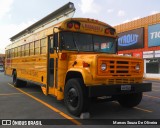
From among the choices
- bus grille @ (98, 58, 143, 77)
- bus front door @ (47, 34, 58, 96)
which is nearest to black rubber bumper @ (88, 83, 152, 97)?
bus grille @ (98, 58, 143, 77)

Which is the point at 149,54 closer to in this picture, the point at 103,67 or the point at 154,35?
the point at 154,35

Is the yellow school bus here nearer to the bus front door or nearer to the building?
the bus front door

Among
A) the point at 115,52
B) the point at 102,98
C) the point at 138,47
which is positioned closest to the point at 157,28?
the point at 138,47

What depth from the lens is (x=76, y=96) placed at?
687cm

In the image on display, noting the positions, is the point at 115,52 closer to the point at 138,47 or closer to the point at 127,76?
the point at 127,76

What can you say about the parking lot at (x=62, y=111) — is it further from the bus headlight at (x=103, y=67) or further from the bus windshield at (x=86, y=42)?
the bus windshield at (x=86, y=42)

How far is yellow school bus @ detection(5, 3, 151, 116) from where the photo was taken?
6.52 meters

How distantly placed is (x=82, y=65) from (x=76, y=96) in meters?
0.88

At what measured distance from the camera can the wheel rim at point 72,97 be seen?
6.93 meters

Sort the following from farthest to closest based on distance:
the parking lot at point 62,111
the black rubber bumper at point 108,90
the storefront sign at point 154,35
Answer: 1. the storefront sign at point 154,35
2. the parking lot at point 62,111
3. the black rubber bumper at point 108,90

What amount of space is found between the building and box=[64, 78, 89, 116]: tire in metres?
24.0

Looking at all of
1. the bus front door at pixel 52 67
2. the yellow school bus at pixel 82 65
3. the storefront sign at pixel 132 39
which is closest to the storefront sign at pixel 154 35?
the storefront sign at pixel 132 39

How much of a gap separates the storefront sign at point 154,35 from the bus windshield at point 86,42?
22167 mm

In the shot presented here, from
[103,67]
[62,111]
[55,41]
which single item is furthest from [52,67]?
[103,67]
